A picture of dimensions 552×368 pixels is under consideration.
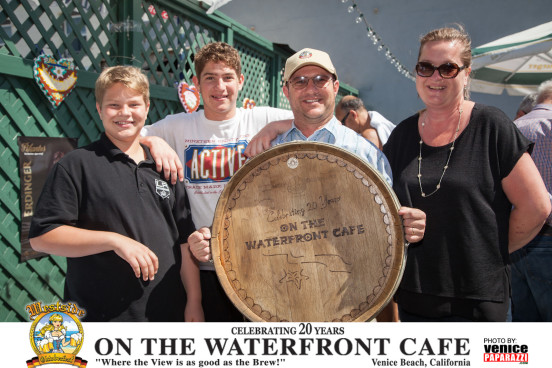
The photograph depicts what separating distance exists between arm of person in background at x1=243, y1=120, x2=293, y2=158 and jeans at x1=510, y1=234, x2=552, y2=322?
1733 mm

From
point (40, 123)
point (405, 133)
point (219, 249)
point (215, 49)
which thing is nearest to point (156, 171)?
point (219, 249)

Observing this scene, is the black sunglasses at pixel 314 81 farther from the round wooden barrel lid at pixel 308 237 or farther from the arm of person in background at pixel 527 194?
the arm of person in background at pixel 527 194

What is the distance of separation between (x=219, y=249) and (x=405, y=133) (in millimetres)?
1049

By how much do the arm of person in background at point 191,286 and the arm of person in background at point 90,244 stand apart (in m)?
0.34

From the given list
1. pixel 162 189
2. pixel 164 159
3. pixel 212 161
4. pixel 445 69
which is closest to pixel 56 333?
pixel 162 189

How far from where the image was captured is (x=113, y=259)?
1.67m

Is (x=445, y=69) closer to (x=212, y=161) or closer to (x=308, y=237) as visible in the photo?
(x=308, y=237)

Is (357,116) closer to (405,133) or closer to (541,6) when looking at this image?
(405,133)

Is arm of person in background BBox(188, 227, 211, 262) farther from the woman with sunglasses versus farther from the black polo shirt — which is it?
the woman with sunglasses

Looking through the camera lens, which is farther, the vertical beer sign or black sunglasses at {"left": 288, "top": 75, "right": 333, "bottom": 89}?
the vertical beer sign

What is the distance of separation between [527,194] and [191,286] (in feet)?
5.05

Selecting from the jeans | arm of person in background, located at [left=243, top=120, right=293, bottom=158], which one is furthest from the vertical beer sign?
the jeans

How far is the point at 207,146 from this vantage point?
2090 mm

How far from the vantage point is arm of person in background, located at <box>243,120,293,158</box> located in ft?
5.88
